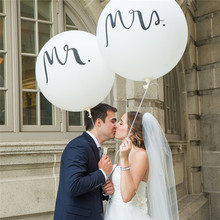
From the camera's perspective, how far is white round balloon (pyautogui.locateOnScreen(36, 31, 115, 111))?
2803mm

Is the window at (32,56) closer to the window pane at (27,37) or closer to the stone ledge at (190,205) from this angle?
the window pane at (27,37)

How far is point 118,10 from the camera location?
250 cm

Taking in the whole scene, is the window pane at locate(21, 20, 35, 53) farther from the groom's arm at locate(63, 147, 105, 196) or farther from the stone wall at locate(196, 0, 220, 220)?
the stone wall at locate(196, 0, 220, 220)

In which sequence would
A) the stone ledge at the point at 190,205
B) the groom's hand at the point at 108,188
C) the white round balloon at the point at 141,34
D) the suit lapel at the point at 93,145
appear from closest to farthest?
the white round balloon at the point at 141,34 → the suit lapel at the point at 93,145 → the groom's hand at the point at 108,188 → the stone ledge at the point at 190,205

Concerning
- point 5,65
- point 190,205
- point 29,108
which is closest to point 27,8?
point 5,65

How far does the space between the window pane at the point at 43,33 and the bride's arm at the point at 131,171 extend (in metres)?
2.06

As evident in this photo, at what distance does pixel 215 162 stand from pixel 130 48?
17.3ft

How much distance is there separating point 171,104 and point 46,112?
329 centimetres

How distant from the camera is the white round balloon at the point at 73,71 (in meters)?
2.80

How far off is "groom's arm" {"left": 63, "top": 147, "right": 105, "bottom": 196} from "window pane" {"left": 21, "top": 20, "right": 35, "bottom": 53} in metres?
1.88

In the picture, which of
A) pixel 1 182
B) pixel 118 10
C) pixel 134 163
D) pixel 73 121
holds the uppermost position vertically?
pixel 118 10

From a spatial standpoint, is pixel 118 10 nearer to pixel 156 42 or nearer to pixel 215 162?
pixel 156 42

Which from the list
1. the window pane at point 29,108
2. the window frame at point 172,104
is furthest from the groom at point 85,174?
the window frame at point 172,104

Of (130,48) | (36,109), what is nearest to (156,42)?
(130,48)
